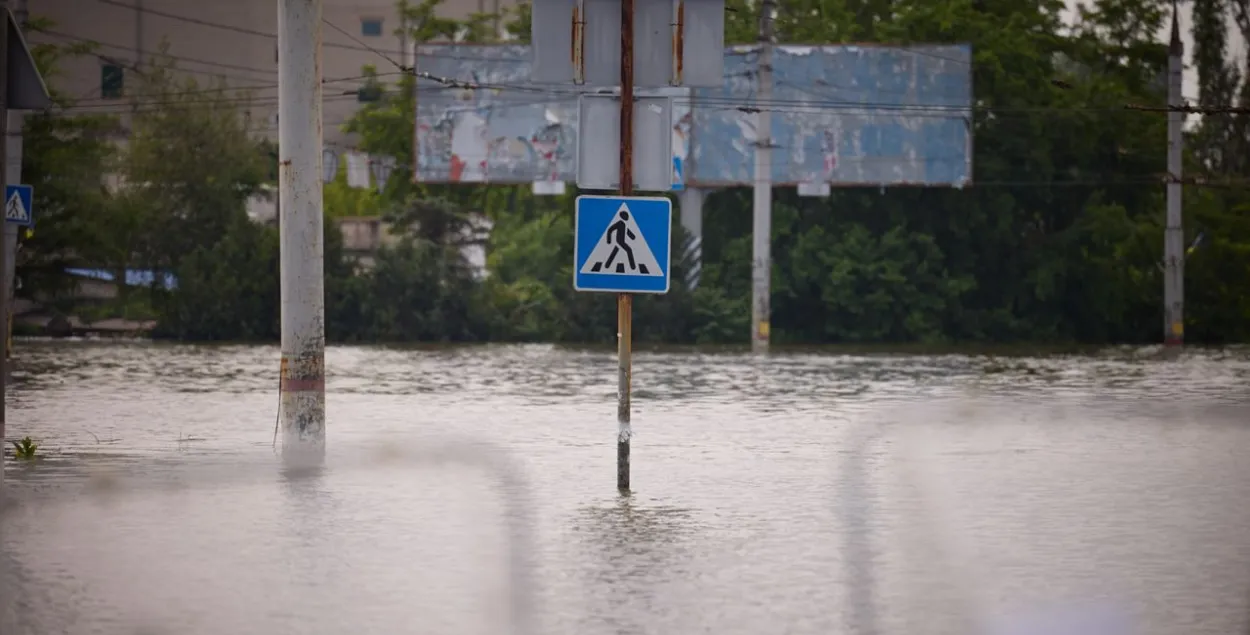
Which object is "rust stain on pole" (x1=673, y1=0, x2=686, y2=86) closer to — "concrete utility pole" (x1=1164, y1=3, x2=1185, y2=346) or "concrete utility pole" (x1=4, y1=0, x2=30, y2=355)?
"concrete utility pole" (x1=4, y1=0, x2=30, y2=355)

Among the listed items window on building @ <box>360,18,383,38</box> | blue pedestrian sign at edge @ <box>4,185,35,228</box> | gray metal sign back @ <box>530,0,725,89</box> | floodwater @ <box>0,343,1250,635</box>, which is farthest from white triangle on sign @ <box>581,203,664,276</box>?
window on building @ <box>360,18,383,38</box>

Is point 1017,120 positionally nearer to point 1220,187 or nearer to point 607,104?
point 1220,187

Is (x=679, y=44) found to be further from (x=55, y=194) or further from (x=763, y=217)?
(x=55, y=194)

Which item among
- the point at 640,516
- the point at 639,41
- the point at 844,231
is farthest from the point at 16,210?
the point at 844,231

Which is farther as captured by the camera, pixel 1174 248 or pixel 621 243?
pixel 1174 248

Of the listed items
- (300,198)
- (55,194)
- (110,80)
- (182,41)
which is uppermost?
(182,41)

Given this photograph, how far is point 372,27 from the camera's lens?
340 feet

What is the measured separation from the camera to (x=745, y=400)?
93.1ft

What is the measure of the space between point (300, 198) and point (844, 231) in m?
38.9

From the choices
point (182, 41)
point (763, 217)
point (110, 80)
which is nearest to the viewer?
point (763, 217)

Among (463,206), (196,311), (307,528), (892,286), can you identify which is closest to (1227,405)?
(307,528)

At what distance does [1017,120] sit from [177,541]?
47.2m

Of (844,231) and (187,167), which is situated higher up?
(187,167)

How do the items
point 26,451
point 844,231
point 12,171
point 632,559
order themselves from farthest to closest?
1. point 844,231
2. point 12,171
3. point 26,451
4. point 632,559
